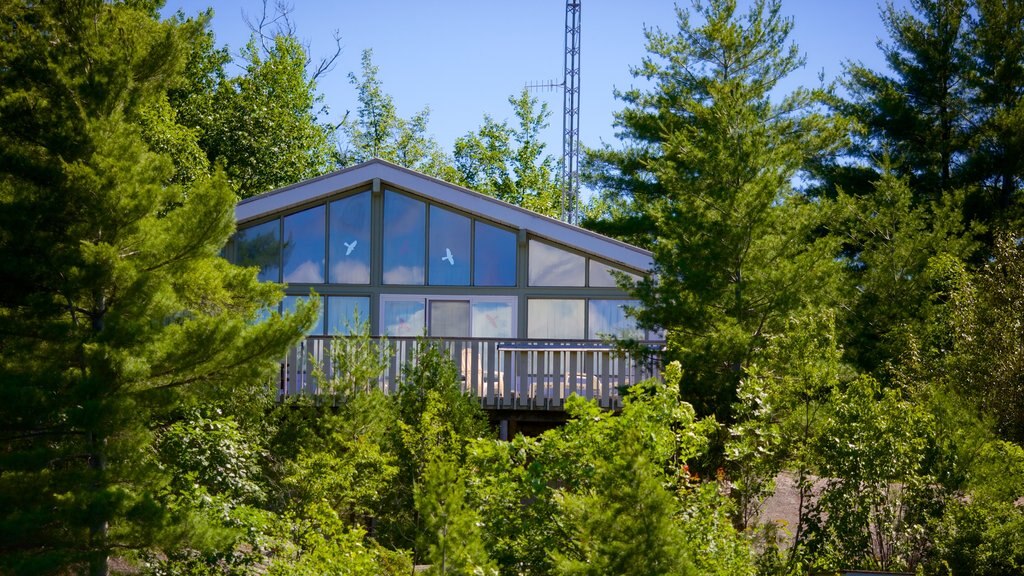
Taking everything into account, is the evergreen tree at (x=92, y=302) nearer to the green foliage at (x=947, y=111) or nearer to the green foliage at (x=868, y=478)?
the green foliage at (x=868, y=478)

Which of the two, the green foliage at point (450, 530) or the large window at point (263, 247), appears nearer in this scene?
the green foliage at point (450, 530)

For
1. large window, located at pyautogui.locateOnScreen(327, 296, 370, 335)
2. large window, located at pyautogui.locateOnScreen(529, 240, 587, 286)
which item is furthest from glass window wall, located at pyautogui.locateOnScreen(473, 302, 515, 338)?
large window, located at pyautogui.locateOnScreen(327, 296, 370, 335)

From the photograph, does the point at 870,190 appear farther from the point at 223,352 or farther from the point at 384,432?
the point at 223,352

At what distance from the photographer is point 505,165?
43.3m

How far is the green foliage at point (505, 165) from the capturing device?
140 ft

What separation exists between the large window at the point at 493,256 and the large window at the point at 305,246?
2.48 meters

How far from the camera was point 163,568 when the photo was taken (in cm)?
1200

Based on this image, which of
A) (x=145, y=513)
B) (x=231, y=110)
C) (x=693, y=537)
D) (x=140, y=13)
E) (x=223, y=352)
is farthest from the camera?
(x=231, y=110)

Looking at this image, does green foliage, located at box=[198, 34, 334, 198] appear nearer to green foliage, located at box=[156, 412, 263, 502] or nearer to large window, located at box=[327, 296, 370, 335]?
large window, located at box=[327, 296, 370, 335]

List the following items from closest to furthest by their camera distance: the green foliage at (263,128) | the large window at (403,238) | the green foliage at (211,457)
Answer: the green foliage at (211,457)
the large window at (403,238)
the green foliage at (263,128)

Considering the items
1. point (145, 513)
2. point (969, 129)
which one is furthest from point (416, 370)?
point (969, 129)

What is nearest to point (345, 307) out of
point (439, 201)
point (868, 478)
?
point (439, 201)

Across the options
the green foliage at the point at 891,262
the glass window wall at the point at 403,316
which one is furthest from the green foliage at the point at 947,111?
the glass window wall at the point at 403,316

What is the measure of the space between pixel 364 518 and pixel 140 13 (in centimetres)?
670
